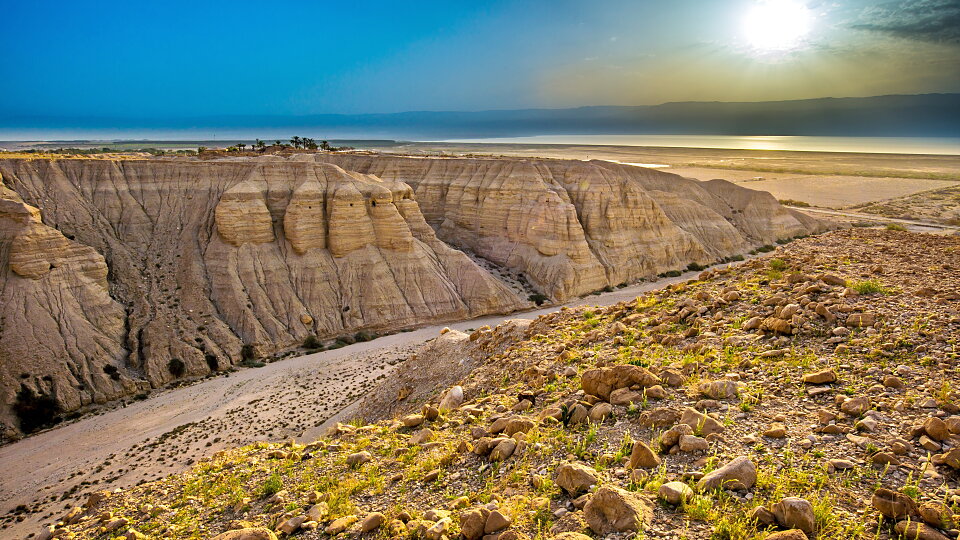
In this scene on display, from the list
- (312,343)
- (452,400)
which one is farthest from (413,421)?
(312,343)

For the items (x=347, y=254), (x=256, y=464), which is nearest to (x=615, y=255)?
(x=347, y=254)

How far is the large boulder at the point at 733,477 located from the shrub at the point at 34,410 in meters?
30.4

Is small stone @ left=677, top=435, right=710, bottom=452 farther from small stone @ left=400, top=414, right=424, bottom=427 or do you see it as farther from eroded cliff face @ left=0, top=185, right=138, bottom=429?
eroded cliff face @ left=0, top=185, right=138, bottom=429

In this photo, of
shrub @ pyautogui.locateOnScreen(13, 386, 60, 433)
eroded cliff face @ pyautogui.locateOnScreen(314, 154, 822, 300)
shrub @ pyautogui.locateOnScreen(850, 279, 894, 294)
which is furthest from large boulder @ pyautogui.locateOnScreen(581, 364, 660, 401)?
eroded cliff face @ pyautogui.locateOnScreen(314, 154, 822, 300)

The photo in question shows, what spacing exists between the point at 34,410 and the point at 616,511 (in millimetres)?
30301

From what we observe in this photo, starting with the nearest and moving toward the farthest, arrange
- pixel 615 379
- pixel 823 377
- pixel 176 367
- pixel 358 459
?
pixel 823 377, pixel 615 379, pixel 358 459, pixel 176 367

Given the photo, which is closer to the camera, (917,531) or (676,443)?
(917,531)

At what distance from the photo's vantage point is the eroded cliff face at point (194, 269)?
86.7 ft

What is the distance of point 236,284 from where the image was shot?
33.1 meters

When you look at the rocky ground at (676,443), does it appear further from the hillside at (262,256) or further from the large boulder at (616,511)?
the hillside at (262,256)

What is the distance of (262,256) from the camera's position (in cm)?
3528

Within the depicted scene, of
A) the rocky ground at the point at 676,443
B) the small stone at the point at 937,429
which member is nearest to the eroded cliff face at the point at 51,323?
the rocky ground at the point at 676,443

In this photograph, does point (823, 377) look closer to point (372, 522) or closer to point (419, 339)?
point (372, 522)

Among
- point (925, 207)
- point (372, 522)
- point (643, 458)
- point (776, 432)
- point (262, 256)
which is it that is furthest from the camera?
point (925, 207)
